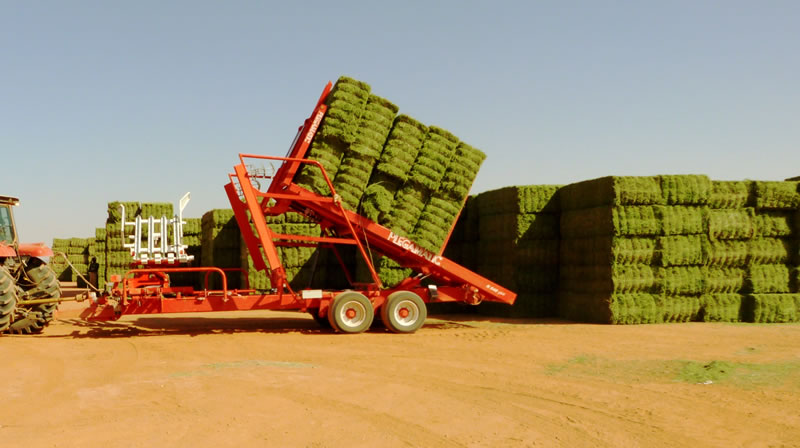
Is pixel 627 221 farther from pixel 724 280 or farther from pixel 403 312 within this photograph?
pixel 403 312

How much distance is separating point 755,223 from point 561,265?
4.67 meters

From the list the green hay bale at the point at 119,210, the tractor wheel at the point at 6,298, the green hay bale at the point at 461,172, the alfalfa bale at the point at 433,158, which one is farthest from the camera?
the green hay bale at the point at 119,210

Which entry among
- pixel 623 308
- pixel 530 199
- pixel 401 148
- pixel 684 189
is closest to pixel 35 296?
pixel 401 148

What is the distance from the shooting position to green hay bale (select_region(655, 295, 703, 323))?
14.5m

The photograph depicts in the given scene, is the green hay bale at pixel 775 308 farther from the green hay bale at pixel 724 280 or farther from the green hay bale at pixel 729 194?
the green hay bale at pixel 729 194

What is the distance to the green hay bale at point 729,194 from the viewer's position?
15.0 metres

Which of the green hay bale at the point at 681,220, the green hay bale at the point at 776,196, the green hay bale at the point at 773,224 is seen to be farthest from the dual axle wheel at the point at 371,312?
the green hay bale at the point at 776,196

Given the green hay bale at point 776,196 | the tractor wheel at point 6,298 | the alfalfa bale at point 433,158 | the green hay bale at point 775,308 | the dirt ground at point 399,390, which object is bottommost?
the dirt ground at point 399,390

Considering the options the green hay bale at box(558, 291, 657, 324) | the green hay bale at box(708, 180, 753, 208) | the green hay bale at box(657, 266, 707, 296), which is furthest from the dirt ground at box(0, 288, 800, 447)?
the green hay bale at box(708, 180, 753, 208)

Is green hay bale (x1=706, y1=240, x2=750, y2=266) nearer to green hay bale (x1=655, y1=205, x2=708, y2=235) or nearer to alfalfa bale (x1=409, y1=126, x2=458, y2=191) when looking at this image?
green hay bale (x1=655, y1=205, x2=708, y2=235)

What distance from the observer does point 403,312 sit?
13.1 m

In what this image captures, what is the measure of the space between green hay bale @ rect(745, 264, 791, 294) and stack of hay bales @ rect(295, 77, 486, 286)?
23.9 ft

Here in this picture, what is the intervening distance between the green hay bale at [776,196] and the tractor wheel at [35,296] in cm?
1595

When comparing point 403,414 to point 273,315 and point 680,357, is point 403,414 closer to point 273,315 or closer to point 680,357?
→ point 680,357
